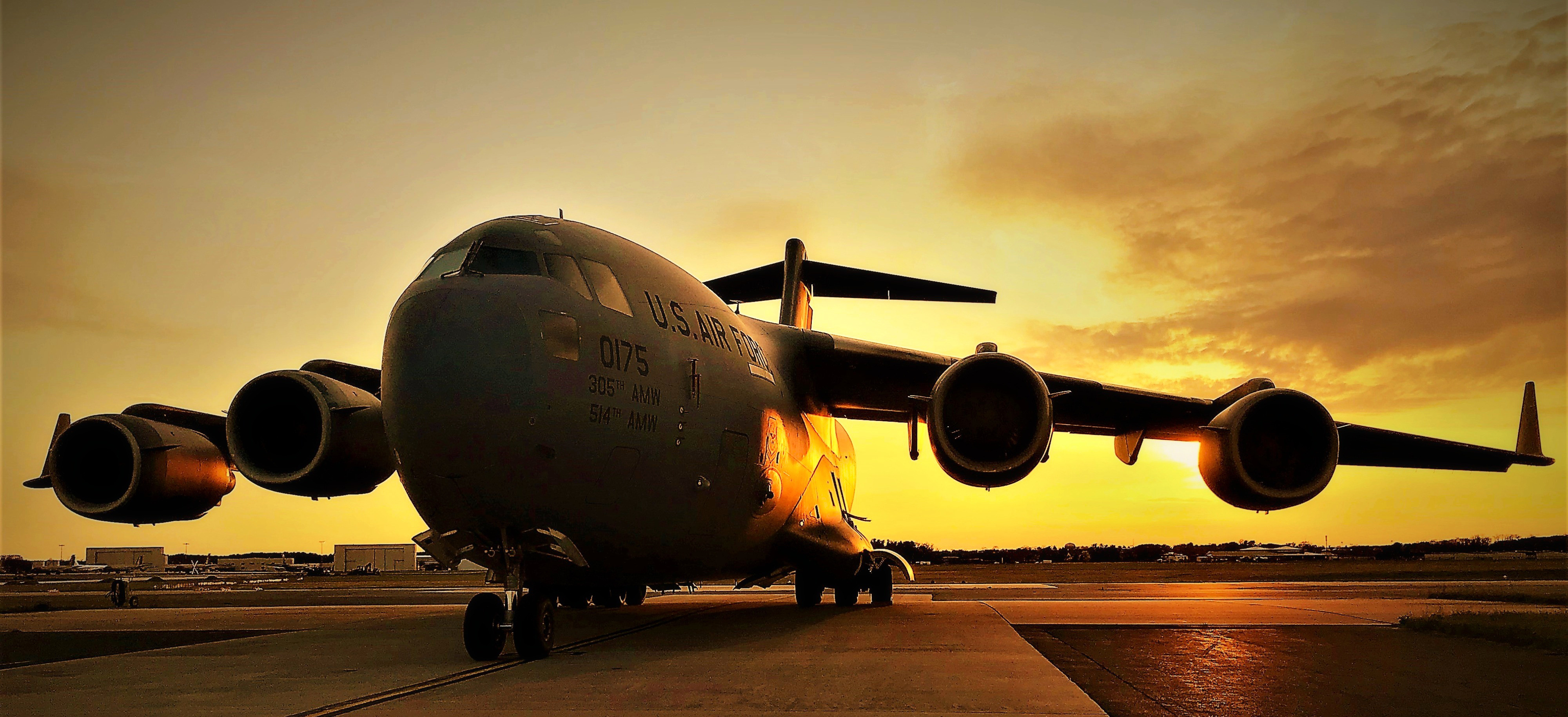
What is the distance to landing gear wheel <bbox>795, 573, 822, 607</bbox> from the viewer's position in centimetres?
1472

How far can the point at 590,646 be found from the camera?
9023 millimetres

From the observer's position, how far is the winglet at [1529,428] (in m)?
14.1

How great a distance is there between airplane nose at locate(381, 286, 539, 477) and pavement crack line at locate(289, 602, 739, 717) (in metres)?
Result: 1.35

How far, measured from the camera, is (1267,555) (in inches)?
3206

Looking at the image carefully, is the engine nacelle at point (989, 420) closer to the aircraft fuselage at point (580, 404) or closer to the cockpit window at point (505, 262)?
the aircraft fuselage at point (580, 404)

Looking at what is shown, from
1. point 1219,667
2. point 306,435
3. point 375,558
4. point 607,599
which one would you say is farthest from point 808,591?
point 375,558

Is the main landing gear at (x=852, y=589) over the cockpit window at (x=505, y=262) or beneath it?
beneath

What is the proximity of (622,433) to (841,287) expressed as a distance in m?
10.5

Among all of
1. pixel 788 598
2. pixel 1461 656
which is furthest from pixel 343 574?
pixel 1461 656

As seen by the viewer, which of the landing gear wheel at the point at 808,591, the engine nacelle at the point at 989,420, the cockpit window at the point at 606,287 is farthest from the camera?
the landing gear wheel at the point at 808,591

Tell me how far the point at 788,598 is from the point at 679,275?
36.7ft

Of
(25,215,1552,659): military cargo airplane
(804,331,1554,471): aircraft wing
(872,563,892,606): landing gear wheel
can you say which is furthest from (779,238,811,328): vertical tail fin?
(872,563,892,606): landing gear wheel

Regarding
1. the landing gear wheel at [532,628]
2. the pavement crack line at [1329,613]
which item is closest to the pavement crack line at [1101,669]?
the landing gear wheel at [532,628]

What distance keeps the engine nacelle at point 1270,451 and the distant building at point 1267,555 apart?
67.1m
